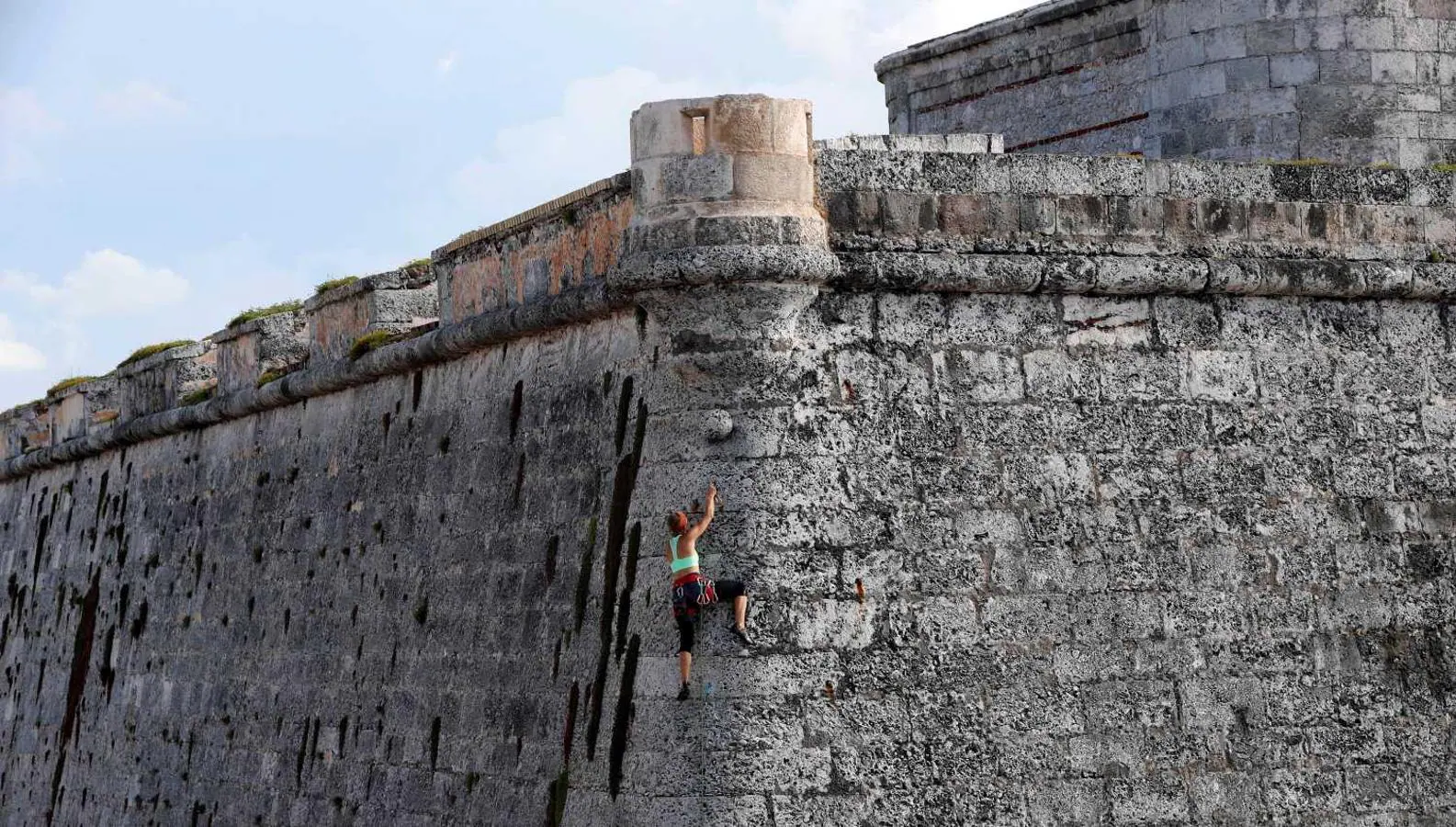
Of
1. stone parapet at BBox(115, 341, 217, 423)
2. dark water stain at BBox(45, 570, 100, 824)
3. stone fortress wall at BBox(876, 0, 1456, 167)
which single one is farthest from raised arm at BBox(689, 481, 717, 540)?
dark water stain at BBox(45, 570, 100, 824)

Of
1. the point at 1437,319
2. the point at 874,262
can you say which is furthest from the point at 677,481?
the point at 1437,319

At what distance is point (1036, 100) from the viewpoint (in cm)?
1527

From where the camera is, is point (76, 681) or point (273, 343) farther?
point (76, 681)

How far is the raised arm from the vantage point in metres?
8.45

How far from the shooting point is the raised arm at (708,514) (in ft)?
27.7

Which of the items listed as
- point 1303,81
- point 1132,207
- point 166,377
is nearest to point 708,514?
point 1132,207

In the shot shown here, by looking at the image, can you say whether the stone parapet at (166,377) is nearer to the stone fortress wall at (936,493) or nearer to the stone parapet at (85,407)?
the stone parapet at (85,407)

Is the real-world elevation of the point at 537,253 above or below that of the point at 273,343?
below

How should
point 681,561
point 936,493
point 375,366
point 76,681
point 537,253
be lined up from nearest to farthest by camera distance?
point 681,561 < point 936,493 < point 537,253 < point 375,366 < point 76,681

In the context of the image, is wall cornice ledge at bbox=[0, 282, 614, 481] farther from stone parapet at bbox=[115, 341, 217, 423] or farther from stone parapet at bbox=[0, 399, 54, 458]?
stone parapet at bbox=[0, 399, 54, 458]

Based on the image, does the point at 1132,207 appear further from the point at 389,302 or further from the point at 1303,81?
the point at 389,302

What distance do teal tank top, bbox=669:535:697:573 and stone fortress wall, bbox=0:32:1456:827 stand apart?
0.35ft

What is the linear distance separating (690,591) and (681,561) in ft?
0.43

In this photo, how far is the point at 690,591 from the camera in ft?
27.5
